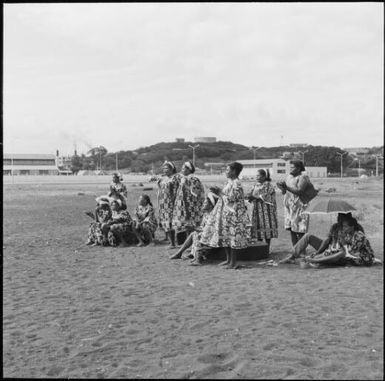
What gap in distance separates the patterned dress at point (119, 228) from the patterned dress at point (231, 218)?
9.34 feet

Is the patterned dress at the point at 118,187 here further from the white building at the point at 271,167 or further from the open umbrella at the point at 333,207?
the open umbrella at the point at 333,207

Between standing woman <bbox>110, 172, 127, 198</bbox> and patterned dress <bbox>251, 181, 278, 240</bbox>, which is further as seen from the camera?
standing woman <bbox>110, 172, 127, 198</bbox>

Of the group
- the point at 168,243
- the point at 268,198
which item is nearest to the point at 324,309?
the point at 268,198

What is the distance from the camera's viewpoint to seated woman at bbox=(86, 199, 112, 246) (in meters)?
9.59

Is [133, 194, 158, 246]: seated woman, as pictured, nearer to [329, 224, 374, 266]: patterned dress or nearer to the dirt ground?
the dirt ground

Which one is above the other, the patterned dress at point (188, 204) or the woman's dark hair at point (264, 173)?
the woman's dark hair at point (264, 173)

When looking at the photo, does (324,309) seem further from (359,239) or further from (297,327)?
(359,239)

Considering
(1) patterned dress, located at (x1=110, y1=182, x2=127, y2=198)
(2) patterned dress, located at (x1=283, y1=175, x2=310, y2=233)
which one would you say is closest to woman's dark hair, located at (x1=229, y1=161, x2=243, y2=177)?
(2) patterned dress, located at (x1=283, y1=175, x2=310, y2=233)

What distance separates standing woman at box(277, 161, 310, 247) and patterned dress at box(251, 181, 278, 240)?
0.49 meters

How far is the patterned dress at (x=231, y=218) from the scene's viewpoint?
7032mm

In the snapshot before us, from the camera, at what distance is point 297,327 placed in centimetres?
424

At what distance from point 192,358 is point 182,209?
18.0ft

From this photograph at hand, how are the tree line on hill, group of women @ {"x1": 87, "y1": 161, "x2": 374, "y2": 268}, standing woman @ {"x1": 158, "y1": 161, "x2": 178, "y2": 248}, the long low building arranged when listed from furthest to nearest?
the long low building → standing woman @ {"x1": 158, "y1": 161, "x2": 178, "y2": 248} → group of women @ {"x1": 87, "y1": 161, "x2": 374, "y2": 268} → the tree line on hill

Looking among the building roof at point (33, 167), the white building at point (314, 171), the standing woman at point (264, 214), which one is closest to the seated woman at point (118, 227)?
the standing woman at point (264, 214)
